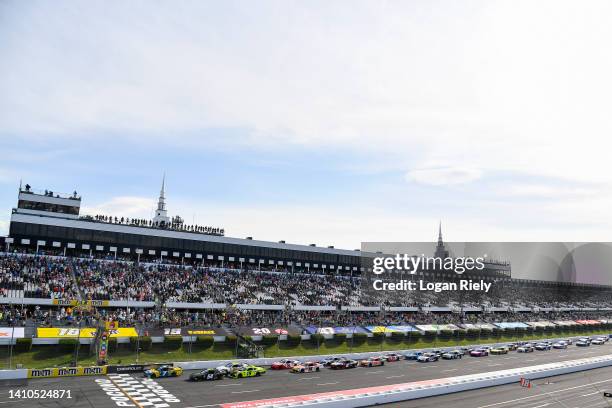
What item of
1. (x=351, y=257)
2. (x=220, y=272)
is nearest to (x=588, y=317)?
(x=351, y=257)

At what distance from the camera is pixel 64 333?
53.7 metres

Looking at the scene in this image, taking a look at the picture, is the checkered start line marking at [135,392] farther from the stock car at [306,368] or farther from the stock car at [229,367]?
the stock car at [306,368]

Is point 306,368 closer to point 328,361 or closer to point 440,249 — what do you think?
point 328,361

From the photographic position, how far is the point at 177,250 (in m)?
87.9

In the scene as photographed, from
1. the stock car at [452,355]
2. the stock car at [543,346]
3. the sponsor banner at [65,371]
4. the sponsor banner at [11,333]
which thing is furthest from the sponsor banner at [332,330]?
the sponsor banner at [11,333]

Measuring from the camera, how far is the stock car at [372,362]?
6019 cm

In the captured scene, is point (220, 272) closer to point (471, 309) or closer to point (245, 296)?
point (245, 296)

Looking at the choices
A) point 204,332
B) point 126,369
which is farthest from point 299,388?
point 204,332

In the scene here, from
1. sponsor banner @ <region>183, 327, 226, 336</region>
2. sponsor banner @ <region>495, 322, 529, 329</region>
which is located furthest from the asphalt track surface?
sponsor banner @ <region>495, 322, 529, 329</region>

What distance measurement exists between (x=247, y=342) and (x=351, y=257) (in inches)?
2063

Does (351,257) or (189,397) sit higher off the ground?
(351,257)

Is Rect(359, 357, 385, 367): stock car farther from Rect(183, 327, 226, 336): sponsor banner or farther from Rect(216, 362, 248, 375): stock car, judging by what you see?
Rect(183, 327, 226, 336): sponsor banner

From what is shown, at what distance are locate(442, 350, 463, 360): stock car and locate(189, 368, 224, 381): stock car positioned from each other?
33406 millimetres

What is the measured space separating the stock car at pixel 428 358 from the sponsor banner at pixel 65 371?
38.2 metres
